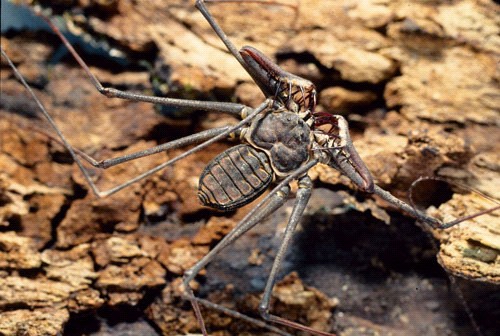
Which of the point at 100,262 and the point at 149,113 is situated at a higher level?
the point at 149,113

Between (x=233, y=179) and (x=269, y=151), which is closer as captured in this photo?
(x=233, y=179)

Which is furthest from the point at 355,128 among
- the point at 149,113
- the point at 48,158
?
Answer: the point at 48,158

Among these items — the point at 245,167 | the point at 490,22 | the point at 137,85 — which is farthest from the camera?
the point at 137,85

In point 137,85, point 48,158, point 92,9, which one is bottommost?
point 48,158

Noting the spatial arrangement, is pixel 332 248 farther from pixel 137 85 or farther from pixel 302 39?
pixel 137 85
